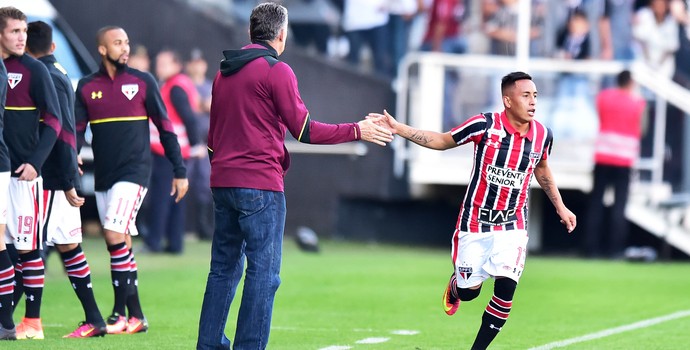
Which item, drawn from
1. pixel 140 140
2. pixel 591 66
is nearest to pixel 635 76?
pixel 591 66

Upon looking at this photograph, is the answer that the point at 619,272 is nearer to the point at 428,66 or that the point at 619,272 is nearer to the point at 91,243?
the point at 428,66

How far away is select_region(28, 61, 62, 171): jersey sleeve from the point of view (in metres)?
9.57

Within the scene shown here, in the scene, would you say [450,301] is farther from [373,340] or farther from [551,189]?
[551,189]

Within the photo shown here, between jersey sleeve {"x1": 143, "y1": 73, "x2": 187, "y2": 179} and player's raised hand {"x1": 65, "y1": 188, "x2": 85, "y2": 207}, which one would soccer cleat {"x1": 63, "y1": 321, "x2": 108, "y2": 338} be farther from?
jersey sleeve {"x1": 143, "y1": 73, "x2": 187, "y2": 179}

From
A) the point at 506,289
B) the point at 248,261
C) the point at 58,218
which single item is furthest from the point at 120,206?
the point at 506,289

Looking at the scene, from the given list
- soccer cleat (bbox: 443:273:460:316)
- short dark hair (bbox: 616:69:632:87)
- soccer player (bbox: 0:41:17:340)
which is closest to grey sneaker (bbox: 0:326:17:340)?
soccer player (bbox: 0:41:17:340)

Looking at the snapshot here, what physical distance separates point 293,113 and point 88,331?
114 inches

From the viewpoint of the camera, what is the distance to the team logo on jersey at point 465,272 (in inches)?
363

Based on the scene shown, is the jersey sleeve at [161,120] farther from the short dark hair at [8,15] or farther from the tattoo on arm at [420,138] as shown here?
the tattoo on arm at [420,138]

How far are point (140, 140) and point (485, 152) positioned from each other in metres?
2.71

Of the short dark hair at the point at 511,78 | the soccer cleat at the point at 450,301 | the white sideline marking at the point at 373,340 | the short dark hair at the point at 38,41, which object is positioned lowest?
the white sideline marking at the point at 373,340

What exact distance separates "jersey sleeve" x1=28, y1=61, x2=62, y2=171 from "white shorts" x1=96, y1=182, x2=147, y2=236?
0.82 m

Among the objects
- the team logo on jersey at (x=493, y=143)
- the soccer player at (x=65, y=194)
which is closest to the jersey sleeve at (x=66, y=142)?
the soccer player at (x=65, y=194)

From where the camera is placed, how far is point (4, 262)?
9555 mm
